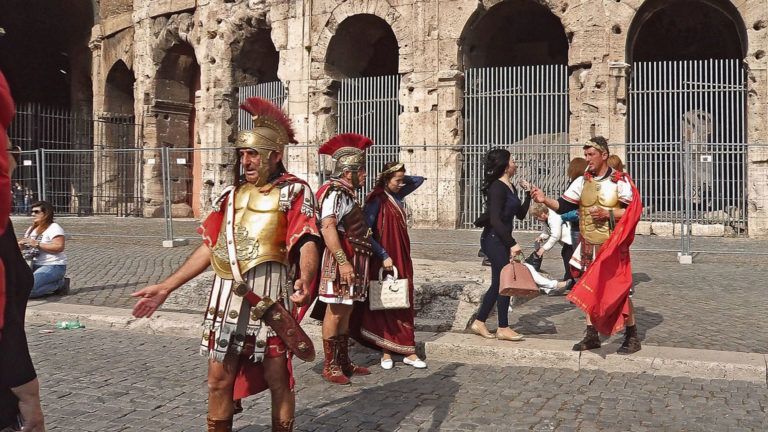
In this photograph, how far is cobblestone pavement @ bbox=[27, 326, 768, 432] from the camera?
3893 millimetres

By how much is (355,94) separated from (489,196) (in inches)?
455

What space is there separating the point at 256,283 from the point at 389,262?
1922 mm

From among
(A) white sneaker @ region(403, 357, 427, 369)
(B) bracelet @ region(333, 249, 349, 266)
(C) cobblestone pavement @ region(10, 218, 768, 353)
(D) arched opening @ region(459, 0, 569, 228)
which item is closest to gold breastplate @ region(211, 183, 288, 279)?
(B) bracelet @ region(333, 249, 349, 266)

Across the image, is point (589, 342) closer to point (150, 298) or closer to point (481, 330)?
point (481, 330)

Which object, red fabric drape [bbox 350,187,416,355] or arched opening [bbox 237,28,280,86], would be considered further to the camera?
arched opening [bbox 237,28,280,86]

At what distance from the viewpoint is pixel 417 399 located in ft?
14.4

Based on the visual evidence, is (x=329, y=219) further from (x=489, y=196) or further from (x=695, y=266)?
(x=695, y=266)

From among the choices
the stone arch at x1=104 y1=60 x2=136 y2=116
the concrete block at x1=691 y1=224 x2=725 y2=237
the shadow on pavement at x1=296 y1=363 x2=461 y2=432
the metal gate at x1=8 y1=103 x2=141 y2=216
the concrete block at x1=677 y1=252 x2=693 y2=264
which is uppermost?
the stone arch at x1=104 y1=60 x2=136 y2=116

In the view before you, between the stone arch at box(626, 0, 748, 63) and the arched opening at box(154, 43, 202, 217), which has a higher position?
the stone arch at box(626, 0, 748, 63)

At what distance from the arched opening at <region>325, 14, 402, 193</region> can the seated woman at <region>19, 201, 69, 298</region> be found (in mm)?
8641

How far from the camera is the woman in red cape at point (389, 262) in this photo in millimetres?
5180

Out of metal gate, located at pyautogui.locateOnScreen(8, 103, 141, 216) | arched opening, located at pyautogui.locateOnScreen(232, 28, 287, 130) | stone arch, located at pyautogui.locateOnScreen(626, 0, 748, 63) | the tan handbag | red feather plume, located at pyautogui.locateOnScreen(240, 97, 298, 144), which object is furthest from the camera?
metal gate, located at pyautogui.locateOnScreen(8, 103, 141, 216)

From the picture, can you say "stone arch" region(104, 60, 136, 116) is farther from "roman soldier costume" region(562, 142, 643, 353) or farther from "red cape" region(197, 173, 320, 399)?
"red cape" region(197, 173, 320, 399)

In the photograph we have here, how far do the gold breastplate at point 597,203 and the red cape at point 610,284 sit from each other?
206mm
